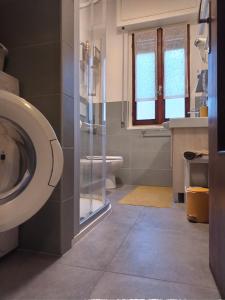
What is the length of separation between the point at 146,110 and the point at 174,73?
2.10ft

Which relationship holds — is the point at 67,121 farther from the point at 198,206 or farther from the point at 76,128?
the point at 198,206

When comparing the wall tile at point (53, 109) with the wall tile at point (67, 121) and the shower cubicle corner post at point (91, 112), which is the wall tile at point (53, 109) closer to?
the wall tile at point (67, 121)

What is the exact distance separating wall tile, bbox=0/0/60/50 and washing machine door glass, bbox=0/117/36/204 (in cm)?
51

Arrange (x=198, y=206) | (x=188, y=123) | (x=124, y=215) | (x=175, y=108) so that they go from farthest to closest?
(x=175, y=108), (x=188, y=123), (x=124, y=215), (x=198, y=206)

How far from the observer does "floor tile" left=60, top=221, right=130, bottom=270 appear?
1031 mm

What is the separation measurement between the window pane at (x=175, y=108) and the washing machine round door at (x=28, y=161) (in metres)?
2.64

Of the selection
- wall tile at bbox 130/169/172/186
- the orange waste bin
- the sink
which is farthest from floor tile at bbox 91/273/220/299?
wall tile at bbox 130/169/172/186

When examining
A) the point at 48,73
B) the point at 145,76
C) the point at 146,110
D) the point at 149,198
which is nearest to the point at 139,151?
the point at 146,110

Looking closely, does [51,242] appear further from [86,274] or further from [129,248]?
[129,248]

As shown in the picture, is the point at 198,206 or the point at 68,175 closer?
the point at 68,175

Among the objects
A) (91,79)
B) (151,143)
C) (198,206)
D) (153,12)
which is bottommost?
(198,206)

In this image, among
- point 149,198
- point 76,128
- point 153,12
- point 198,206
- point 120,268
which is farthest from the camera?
point 153,12

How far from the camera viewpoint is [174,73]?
10.4ft

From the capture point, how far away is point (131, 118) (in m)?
3.35
